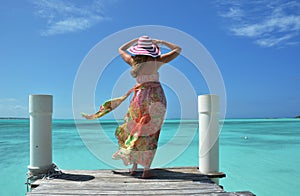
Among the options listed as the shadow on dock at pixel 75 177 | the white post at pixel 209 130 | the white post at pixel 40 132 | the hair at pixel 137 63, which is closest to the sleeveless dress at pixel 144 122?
the hair at pixel 137 63

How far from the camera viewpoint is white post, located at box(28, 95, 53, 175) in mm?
3773

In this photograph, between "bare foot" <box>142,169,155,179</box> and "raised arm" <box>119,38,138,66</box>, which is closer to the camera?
"bare foot" <box>142,169,155,179</box>

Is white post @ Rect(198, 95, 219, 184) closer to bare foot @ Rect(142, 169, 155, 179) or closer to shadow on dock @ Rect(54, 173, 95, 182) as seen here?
bare foot @ Rect(142, 169, 155, 179)

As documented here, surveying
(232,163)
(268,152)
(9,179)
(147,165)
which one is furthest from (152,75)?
(268,152)

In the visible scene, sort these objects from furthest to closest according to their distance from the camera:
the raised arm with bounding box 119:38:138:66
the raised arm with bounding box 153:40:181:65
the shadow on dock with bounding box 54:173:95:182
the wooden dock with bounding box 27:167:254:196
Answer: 1. the raised arm with bounding box 119:38:138:66
2. the raised arm with bounding box 153:40:181:65
3. the shadow on dock with bounding box 54:173:95:182
4. the wooden dock with bounding box 27:167:254:196

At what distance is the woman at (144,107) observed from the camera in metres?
3.63

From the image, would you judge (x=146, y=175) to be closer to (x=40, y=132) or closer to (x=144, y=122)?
(x=144, y=122)

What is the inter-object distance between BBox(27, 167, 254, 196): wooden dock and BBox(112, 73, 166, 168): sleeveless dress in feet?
0.99

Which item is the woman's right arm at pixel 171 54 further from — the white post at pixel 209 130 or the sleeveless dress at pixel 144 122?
the white post at pixel 209 130

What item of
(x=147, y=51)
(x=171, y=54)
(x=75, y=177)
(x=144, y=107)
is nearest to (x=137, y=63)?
(x=147, y=51)

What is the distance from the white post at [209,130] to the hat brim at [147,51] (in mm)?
858

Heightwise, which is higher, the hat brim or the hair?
the hat brim

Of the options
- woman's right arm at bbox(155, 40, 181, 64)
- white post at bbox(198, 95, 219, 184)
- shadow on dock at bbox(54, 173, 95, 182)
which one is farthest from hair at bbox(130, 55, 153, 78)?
shadow on dock at bbox(54, 173, 95, 182)

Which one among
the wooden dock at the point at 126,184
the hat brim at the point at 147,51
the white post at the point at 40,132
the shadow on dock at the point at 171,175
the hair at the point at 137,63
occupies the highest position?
the hat brim at the point at 147,51
